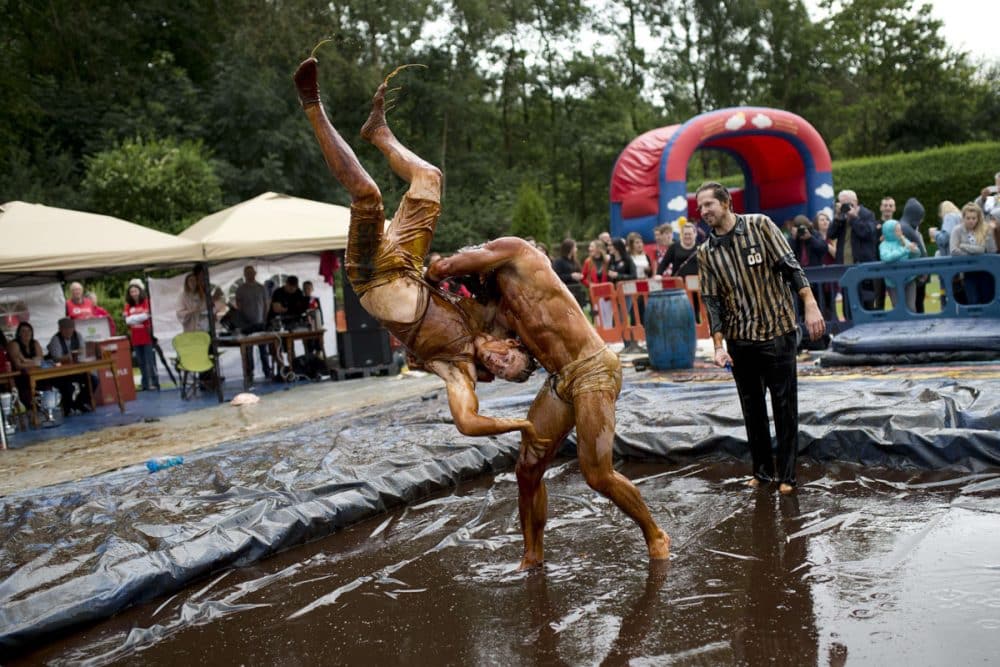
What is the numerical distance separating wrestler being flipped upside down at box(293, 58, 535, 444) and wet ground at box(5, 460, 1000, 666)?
0.88 meters

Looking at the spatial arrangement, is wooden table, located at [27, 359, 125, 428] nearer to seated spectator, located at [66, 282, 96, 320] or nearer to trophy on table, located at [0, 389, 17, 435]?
trophy on table, located at [0, 389, 17, 435]

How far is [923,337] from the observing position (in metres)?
A: 8.74

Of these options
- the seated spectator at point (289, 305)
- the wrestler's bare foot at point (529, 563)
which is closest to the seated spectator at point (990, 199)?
the wrestler's bare foot at point (529, 563)

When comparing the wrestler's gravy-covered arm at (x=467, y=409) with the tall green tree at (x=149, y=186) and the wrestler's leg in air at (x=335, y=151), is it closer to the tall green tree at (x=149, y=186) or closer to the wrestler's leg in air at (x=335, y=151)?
the wrestler's leg in air at (x=335, y=151)

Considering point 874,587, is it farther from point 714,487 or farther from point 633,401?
point 633,401

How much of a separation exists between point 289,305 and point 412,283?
33.8ft

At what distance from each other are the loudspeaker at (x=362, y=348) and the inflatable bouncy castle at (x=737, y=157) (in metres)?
6.75

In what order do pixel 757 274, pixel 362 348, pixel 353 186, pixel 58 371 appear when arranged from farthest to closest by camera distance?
pixel 362 348 < pixel 58 371 < pixel 757 274 < pixel 353 186

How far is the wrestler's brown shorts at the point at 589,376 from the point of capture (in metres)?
4.05

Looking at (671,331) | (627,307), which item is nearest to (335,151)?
(671,331)

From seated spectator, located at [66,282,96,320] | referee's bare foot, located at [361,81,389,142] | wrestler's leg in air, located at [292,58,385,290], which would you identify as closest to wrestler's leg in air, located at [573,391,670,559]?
wrestler's leg in air, located at [292,58,385,290]

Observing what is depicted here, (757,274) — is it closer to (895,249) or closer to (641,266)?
(895,249)

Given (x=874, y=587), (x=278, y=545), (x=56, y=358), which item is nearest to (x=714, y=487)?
(x=874, y=587)

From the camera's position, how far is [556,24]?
119 feet
